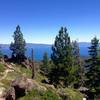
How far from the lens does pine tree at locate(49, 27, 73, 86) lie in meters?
56.4

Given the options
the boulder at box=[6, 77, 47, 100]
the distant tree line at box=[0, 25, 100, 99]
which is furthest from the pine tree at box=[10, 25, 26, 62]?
the boulder at box=[6, 77, 47, 100]

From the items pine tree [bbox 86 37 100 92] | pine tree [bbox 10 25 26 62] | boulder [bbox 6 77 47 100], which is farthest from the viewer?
pine tree [bbox 10 25 26 62]

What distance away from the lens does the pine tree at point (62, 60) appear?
5638 cm

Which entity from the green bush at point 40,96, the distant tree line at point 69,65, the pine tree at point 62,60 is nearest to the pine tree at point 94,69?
the distant tree line at point 69,65

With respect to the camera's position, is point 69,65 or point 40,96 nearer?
point 40,96

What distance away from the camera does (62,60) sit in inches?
2256

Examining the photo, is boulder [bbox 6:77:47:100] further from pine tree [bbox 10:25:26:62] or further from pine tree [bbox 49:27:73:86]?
pine tree [bbox 10:25:26:62]

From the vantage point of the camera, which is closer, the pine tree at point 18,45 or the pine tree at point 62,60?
the pine tree at point 62,60

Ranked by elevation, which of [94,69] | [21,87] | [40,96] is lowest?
[40,96]

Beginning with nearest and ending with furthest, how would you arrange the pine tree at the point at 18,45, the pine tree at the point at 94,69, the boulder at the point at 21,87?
the boulder at the point at 21,87
the pine tree at the point at 94,69
the pine tree at the point at 18,45

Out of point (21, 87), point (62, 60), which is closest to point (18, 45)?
point (62, 60)

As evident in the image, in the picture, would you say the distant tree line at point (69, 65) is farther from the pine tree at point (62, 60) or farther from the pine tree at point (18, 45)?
the pine tree at point (18, 45)

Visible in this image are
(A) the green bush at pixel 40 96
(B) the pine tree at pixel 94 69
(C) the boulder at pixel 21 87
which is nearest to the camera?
(A) the green bush at pixel 40 96

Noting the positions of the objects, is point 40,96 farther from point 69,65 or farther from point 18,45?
point 18,45
